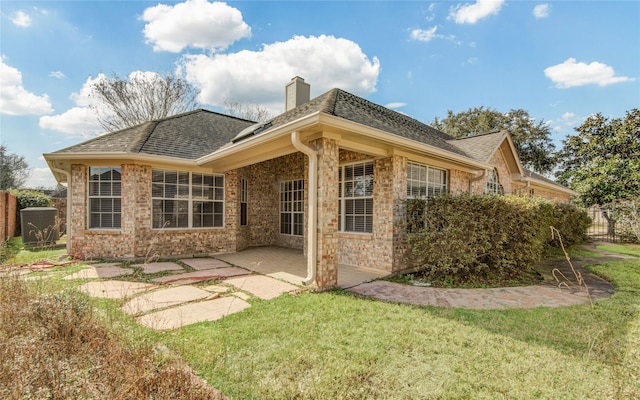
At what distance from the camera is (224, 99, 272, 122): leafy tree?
2561 cm

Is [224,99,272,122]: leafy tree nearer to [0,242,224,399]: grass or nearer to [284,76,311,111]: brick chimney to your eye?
[284,76,311,111]: brick chimney

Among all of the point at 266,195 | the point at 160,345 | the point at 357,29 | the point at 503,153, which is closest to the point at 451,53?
the point at 357,29

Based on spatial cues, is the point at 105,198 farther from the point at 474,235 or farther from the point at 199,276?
the point at 474,235

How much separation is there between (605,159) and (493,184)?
52.9 feet

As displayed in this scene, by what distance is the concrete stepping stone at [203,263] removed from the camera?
7.42 m

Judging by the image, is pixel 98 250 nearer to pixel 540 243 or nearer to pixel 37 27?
pixel 37 27

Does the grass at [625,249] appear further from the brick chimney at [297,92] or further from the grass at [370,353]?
the brick chimney at [297,92]

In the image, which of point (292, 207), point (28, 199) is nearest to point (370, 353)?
point (292, 207)

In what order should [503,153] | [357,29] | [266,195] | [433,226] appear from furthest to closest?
[503,153] → [266,195] → [357,29] → [433,226]

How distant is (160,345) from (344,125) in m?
4.30

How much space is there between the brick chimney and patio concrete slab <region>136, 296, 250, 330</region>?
835 cm

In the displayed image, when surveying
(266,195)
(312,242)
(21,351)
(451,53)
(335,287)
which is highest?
(451,53)

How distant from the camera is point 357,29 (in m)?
9.27

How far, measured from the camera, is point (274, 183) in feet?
38.5
